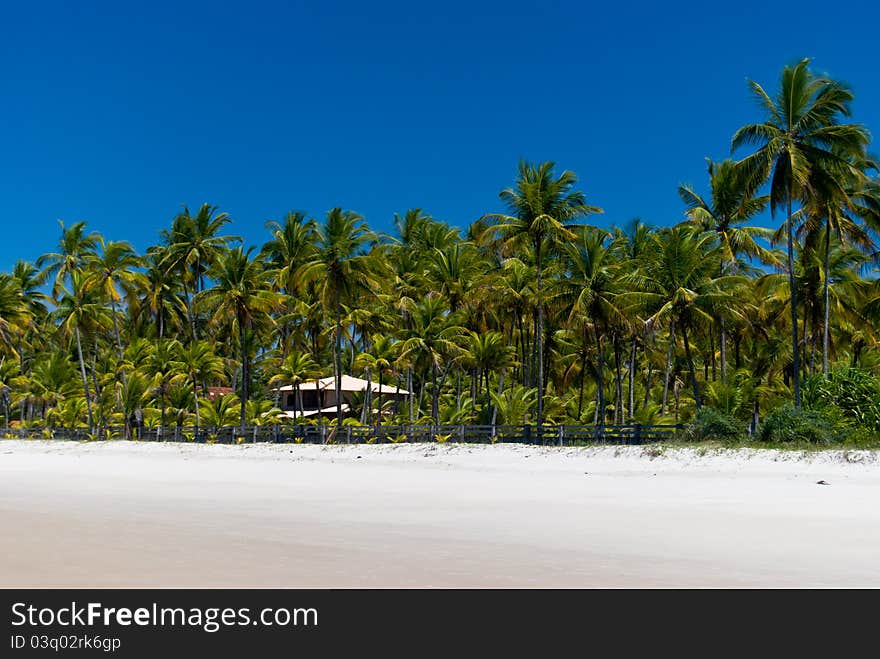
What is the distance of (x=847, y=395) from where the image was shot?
23656mm

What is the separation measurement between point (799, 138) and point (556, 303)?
1256cm

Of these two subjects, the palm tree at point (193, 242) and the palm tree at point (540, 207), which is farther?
the palm tree at point (193, 242)

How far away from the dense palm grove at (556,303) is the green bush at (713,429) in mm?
87

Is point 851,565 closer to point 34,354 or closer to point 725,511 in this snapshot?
point 725,511

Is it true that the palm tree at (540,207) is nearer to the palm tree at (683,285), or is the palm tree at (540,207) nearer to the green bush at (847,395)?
the palm tree at (683,285)

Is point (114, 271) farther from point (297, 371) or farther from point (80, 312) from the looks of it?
point (297, 371)

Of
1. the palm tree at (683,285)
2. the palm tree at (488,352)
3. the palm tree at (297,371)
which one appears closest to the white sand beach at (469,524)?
the palm tree at (683,285)

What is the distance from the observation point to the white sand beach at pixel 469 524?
7691 mm

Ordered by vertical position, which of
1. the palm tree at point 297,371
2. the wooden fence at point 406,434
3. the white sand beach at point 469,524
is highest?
the palm tree at point 297,371
